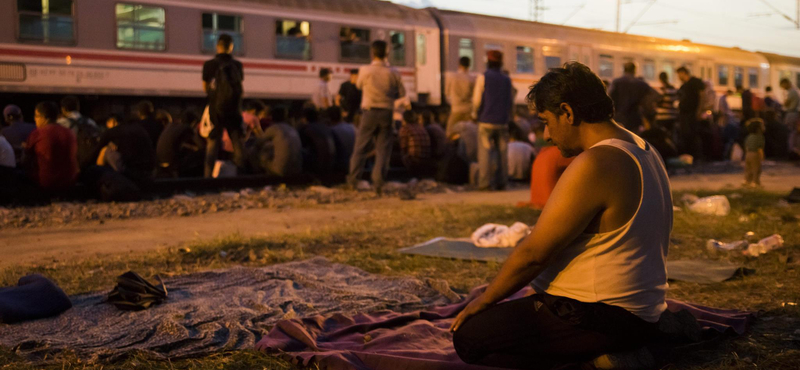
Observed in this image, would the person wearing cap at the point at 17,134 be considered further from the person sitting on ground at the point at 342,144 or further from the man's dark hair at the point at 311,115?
the person sitting on ground at the point at 342,144

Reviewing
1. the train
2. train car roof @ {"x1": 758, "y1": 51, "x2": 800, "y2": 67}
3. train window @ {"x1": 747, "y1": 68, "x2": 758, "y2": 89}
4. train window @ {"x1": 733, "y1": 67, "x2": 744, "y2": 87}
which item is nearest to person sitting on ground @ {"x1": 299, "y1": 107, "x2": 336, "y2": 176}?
the train

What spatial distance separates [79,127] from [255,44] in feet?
21.5

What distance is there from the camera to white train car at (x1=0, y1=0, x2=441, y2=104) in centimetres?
1340

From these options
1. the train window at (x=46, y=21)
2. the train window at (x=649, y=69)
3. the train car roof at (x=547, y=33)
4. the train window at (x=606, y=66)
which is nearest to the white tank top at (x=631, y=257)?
the train window at (x=46, y=21)

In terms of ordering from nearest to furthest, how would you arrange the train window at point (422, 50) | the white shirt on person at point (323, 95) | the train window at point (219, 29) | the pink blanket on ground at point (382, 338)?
the pink blanket on ground at point (382, 338)
the train window at point (219, 29)
the white shirt on person at point (323, 95)
the train window at point (422, 50)

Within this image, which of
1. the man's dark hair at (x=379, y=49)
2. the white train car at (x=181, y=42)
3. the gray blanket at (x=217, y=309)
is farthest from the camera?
the white train car at (x=181, y=42)

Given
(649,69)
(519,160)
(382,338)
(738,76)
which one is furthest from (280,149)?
(738,76)

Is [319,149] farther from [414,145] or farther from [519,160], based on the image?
[519,160]

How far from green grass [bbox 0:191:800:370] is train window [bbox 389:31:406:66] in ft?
35.9

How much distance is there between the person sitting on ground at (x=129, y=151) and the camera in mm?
8852

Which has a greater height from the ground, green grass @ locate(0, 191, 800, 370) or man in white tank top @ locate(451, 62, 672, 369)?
man in white tank top @ locate(451, 62, 672, 369)

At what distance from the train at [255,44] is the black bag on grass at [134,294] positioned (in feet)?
33.7

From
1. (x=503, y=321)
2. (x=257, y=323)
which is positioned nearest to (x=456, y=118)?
(x=257, y=323)

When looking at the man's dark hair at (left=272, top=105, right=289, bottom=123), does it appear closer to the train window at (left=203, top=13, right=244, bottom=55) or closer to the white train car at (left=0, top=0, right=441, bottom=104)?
the white train car at (left=0, top=0, right=441, bottom=104)
